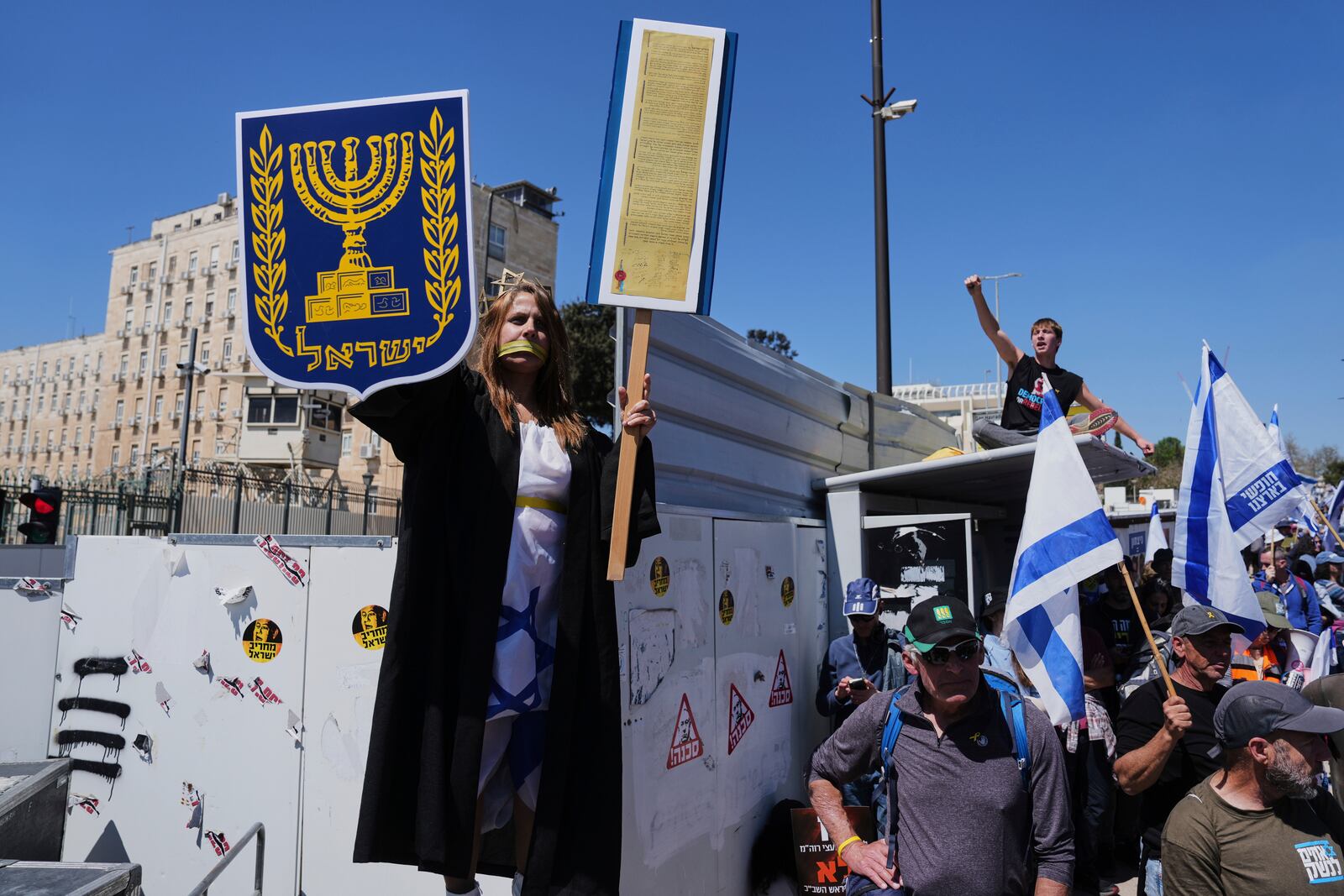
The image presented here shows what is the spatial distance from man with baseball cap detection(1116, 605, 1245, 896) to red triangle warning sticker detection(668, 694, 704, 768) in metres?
1.85

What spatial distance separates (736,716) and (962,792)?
234 cm

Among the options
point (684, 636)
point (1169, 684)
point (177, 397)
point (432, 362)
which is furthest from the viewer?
point (177, 397)

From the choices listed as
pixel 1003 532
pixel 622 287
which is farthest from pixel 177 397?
pixel 622 287

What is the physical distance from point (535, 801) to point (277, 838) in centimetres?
193

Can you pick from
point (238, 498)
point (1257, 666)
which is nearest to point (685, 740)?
point (1257, 666)

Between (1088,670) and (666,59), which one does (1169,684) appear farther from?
(1088,670)

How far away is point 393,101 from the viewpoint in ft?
8.21

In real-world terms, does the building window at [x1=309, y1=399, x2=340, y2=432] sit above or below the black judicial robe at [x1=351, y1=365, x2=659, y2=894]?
above

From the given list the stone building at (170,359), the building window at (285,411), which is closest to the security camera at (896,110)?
the building window at (285,411)

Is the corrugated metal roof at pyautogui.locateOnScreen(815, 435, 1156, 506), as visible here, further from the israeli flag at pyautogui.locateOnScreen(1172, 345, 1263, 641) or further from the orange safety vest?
the orange safety vest

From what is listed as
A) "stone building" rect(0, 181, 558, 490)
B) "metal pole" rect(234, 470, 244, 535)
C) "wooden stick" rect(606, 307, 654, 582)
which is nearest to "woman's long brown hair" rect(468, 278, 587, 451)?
"wooden stick" rect(606, 307, 654, 582)

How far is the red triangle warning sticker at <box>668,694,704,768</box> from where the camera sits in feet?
14.7

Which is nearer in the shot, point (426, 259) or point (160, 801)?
point (426, 259)

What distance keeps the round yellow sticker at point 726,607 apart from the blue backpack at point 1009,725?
187cm
